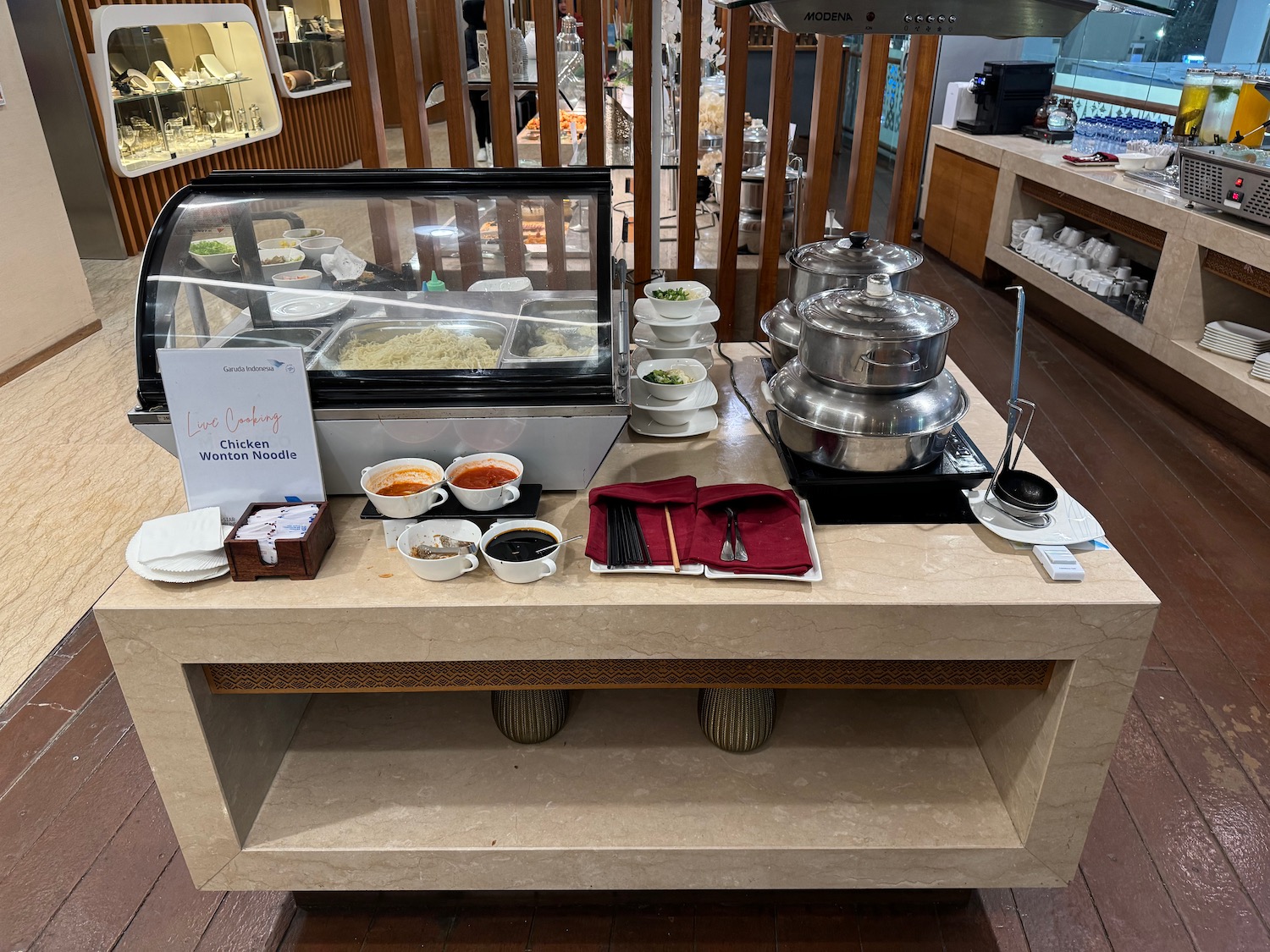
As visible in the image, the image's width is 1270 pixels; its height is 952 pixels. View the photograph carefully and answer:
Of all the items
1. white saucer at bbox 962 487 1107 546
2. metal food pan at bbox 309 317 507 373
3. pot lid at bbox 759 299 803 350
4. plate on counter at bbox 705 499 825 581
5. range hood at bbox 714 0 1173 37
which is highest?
range hood at bbox 714 0 1173 37

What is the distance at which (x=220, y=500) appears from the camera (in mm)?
1569

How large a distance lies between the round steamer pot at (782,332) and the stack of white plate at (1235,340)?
2686 mm

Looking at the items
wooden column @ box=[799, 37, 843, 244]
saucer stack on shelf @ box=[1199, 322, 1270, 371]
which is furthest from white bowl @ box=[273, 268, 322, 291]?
saucer stack on shelf @ box=[1199, 322, 1270, 371]

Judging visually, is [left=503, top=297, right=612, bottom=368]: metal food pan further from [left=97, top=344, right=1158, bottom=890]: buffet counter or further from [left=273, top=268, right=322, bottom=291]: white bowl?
[left=273, top=268, right=322, bottom=291]: white bowl

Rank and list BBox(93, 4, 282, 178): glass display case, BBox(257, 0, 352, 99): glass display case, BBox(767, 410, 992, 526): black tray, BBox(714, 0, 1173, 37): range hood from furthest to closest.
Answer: BBox(257, 0, 352, 99): glass display case < BBox(93, 4, 282, 178): glass display case < BBox(767, 410, 992, 526): black tray < BBox(714, 0, 1173, 37): range hood

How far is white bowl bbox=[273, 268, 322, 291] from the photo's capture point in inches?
70.2

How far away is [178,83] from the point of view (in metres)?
6.37

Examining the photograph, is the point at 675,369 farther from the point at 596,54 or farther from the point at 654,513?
the point at 596,54

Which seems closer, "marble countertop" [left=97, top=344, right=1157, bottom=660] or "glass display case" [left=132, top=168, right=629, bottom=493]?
"marble countertop" [left=97, top=344, right=1157, bottom=660]

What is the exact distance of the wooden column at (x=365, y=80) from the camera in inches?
96.8

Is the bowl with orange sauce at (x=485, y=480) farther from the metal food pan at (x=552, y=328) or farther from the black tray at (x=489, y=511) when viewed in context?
the metal food pan at (x=552, y=328)

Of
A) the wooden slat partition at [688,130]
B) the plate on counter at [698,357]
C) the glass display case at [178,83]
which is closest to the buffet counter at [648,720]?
the plate on counter at [698,357]

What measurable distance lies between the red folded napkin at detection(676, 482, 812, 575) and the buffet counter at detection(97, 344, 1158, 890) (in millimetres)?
40

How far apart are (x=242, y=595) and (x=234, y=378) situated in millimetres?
367
